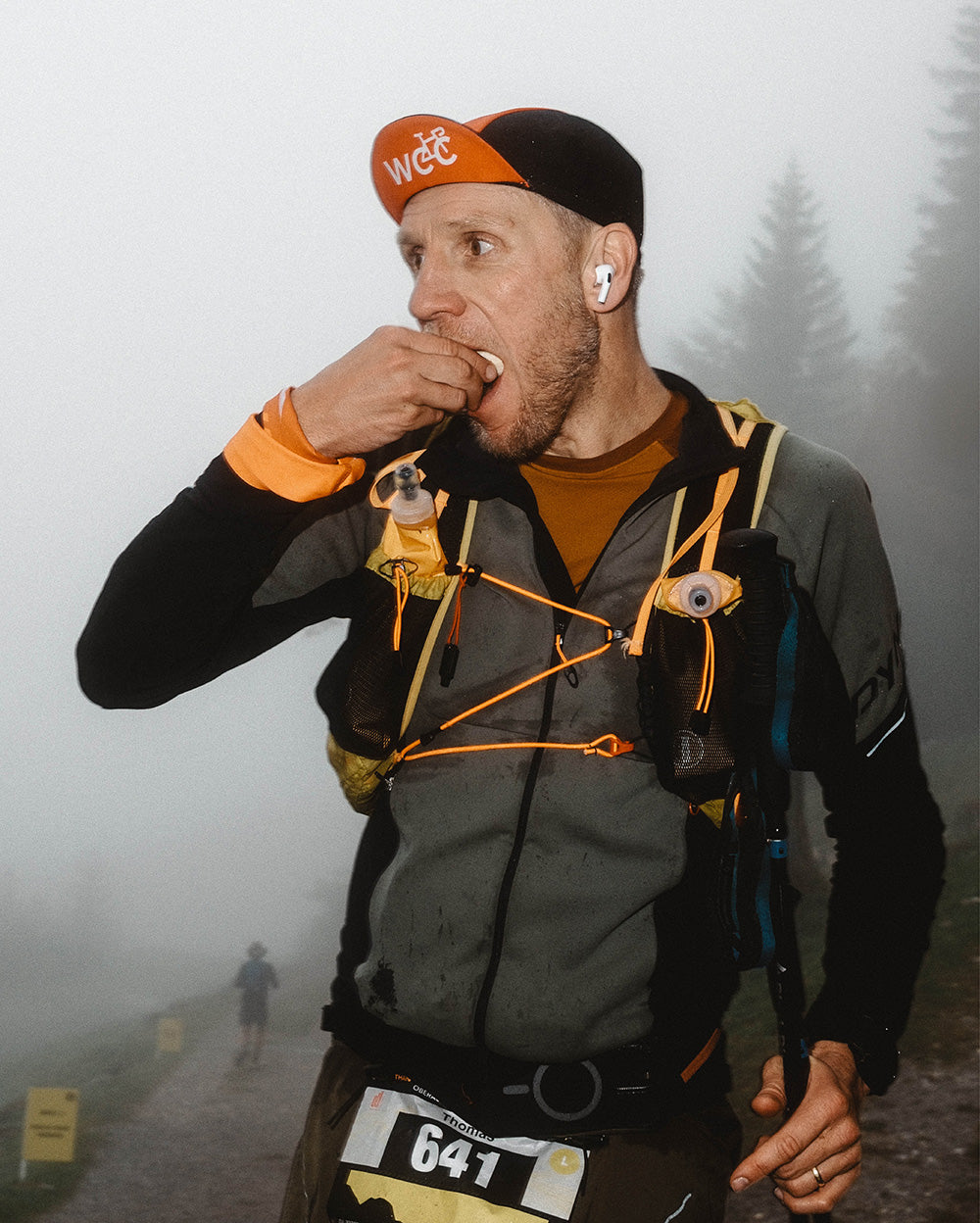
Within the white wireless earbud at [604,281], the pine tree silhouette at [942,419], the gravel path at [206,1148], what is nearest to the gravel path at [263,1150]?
the gravel path at [206,1148]

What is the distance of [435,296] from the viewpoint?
2158 millimetres

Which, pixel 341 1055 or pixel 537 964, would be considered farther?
pixel 341 1055

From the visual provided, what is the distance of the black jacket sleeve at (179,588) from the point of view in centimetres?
179

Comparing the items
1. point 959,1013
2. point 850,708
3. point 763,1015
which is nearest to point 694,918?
point 850,708

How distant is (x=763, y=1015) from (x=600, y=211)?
9900 millimetres

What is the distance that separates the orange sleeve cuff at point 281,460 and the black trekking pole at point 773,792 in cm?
76

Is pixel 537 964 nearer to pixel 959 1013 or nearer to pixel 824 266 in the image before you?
pixel 959 1013

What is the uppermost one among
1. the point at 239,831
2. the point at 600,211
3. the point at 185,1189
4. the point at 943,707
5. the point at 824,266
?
the point at 824,266

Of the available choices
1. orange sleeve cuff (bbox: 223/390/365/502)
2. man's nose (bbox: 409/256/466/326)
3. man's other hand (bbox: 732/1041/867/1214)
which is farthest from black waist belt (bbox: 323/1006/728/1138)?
man's nose (bbox: 409/256/466/326)

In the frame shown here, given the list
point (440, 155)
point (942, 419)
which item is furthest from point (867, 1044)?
point (942, 419)

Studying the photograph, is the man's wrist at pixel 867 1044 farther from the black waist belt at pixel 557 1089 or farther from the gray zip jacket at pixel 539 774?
the black waist belt at pixel 557 1089

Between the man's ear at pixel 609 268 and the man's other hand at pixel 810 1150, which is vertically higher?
the man's ear at pixel 609 268

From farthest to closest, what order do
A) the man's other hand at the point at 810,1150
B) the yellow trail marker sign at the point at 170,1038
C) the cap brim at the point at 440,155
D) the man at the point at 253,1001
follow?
the man at the point at 253,1001 → the yellow trail marker sign at the point at 170,1038 → the cap brim at the point at 440,155 → the man's other hand at the point at 810,1150

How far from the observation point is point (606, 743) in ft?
6.17
